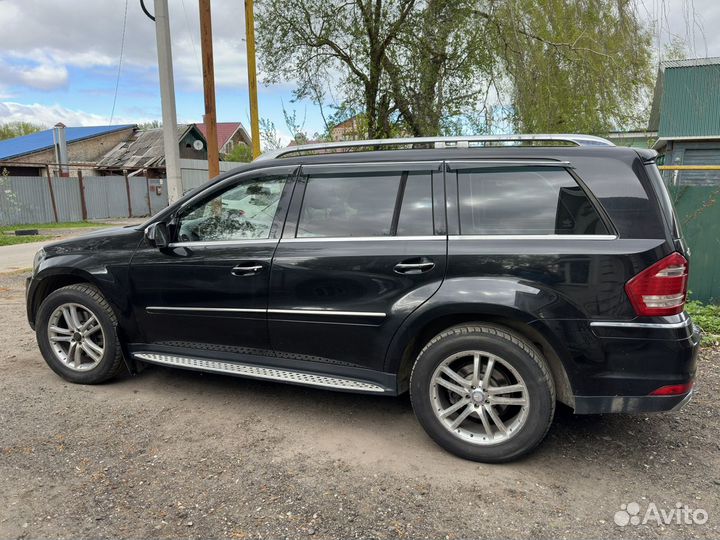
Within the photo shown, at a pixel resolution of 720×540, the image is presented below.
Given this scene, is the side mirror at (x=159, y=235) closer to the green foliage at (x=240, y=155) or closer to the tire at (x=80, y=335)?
the tire at (x=80, y=335)

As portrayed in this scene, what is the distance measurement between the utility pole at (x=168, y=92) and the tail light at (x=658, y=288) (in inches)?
295

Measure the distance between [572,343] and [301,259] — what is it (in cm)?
173

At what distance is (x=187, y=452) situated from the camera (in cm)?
311

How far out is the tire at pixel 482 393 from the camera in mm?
2836

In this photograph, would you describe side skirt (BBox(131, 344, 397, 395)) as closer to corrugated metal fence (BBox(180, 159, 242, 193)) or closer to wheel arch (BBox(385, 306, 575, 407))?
wheel arch (BBox(385, 306, 575, 407))

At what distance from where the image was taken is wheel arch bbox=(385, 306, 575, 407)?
2.83 meters

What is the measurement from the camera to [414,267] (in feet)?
9.98

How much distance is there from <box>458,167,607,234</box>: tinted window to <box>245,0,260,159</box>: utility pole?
6.84 metres

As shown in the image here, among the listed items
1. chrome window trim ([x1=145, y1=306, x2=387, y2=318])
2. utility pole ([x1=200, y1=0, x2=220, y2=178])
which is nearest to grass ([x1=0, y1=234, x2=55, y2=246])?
utility pole ([x1=200, y1=0, x2=220, y2=178])

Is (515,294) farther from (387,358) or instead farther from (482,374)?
(387,358)

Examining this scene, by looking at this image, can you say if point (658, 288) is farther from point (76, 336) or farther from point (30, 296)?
point (30, 296)

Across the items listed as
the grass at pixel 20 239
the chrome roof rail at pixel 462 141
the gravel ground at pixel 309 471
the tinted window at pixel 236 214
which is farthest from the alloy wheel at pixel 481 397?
the grass at pixel 20 239

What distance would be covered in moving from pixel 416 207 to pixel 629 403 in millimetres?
1651

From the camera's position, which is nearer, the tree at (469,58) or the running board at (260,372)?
the running board at (260,372)
